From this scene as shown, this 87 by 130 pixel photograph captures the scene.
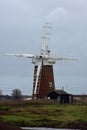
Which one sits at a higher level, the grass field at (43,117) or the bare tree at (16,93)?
the bare tree at (16,93)

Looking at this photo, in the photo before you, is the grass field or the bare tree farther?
the bare tree

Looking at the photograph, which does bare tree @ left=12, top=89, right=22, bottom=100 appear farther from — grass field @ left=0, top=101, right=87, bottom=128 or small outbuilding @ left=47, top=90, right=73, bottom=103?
grass field @ left=0, top=101, right=87, bottom=128

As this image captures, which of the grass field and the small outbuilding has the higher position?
the small outbuilding

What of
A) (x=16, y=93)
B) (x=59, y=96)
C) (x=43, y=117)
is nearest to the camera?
(x=43, y=117)

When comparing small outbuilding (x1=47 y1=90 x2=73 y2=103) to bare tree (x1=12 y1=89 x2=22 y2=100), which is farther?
bare tree (x1=12 y1=89 x2=22 y2=100)

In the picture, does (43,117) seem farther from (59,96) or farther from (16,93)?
(16,93)

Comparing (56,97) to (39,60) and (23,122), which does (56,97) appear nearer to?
(39,60)

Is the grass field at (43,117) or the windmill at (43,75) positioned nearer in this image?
the grass field at (43,117)

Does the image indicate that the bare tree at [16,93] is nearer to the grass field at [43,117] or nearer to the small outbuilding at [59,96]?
the small outbuilding at [59,96]

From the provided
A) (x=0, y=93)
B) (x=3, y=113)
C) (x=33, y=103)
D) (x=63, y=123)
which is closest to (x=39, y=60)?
(x=33, y=103)

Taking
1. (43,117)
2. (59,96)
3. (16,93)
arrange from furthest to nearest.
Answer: (16,93) → (59,96) → (43,117)

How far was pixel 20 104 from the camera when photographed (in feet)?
271

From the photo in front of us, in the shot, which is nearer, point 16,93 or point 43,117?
Answer: point 43,117

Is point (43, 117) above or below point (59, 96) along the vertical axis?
below
